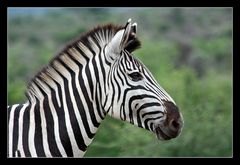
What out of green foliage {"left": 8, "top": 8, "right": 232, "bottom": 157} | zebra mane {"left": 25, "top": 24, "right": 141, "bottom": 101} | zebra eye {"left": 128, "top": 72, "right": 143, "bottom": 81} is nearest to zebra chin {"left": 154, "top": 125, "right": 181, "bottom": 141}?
zebra eye {"left": 128, "top": 72, "right": 143, "bottom": 81}

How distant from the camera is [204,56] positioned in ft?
146

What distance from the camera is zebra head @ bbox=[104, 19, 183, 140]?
15.8 ft

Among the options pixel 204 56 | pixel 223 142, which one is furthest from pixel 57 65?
pixel 204 56

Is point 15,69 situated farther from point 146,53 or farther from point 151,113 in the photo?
point 151,113

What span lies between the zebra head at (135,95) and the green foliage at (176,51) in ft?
31.6

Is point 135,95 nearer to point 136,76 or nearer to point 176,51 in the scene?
point 136,76

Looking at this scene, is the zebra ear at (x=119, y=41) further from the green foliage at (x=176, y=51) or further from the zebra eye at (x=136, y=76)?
the green foliage at (x=176, y=51)

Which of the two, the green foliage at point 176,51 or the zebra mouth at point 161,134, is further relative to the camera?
the green foliage at point 176,51

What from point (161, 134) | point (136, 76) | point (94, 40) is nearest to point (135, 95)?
point (136, 76)

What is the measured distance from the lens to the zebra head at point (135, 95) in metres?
4.82

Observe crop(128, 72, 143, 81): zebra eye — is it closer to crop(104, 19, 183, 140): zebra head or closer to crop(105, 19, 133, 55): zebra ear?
crop(104, 19, 183, 140): zebra head

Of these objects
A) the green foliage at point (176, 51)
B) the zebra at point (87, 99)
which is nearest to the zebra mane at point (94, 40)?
the zebra at point (87, 99)

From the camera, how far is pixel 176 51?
4381 centimetres

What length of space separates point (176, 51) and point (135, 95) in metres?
39.2
